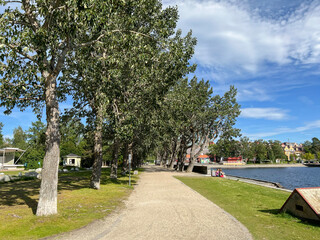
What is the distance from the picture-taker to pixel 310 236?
6.79 metres

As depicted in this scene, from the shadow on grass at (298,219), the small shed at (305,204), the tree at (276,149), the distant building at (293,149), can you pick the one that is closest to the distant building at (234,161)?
the tree at (276,149)

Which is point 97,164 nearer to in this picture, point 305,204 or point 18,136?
point 305,204

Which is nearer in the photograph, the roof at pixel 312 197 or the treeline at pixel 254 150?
the roof at pixel 312 197

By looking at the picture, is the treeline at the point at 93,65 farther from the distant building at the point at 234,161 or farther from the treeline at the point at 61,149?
the distant building at the point at 234,161

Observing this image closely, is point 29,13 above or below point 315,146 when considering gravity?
above

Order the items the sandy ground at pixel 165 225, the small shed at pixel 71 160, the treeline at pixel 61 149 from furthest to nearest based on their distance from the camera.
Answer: the small shed at pixel 71 160
the treeline at pixel 61 149
the sandy ground at pixel 165 225

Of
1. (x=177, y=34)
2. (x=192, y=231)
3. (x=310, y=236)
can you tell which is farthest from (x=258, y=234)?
(x=177, y=34)

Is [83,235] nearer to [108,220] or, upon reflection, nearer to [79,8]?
[108,220]

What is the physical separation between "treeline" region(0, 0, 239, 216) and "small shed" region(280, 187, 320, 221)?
8209 millimetres

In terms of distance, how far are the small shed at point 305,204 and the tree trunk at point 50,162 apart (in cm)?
929

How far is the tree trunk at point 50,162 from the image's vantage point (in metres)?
8.89

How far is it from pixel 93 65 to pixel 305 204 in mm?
12636

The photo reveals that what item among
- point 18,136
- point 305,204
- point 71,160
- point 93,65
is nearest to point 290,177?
point 305,204

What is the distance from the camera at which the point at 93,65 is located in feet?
46.4
